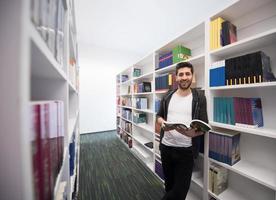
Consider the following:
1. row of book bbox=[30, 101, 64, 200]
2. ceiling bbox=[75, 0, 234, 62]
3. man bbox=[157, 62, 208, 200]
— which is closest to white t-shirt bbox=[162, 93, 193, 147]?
man bbox=[157, 62, 208, 200]

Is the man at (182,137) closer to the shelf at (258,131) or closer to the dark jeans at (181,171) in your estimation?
the dark jeans at (181,171)

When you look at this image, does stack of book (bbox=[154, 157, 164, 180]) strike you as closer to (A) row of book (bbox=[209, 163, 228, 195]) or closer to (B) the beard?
(A) row of book (bbox=[209, 163, 228, 195])

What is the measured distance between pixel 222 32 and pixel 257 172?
4.65 ft

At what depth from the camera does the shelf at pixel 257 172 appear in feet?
3.43

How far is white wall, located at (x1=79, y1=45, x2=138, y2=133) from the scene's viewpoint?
16.0 ft

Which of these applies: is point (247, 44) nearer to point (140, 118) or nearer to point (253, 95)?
point (253, 95)

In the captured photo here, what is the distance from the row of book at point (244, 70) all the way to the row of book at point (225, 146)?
54cm

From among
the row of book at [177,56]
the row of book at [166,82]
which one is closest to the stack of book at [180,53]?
the row of book at [177,56]

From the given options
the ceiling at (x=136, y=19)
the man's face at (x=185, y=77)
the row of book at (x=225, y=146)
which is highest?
the ceiling at (x=136, y=19)

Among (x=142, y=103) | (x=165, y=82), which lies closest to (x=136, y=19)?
(x=165, y=82)

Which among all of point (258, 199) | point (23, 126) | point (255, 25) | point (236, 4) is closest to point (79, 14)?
point (236, 4)

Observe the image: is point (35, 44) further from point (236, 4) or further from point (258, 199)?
point (258, 199)

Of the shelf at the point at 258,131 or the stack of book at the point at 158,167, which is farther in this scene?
the stack of book at the point at 158,167

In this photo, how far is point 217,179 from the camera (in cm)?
139
